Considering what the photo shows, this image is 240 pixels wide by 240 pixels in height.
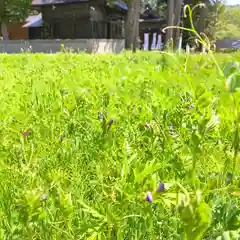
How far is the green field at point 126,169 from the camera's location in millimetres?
1138

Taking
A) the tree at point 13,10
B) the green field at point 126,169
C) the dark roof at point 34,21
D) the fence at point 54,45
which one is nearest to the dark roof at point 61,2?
the tree at point 13,10

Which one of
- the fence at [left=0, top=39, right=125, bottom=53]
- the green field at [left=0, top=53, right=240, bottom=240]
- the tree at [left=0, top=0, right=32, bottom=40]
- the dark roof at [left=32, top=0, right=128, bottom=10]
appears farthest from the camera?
the tree at [left=0, top=0, right=32, bottom=40]

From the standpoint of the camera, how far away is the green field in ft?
3.73

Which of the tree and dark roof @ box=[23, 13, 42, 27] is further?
dark roof @ box=[23, 13, 42, 27]

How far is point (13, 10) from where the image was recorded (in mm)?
36000

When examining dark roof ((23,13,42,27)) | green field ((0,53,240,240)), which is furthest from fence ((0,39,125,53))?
green field ((0,53,240,240))

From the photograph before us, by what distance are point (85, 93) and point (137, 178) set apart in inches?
74.6

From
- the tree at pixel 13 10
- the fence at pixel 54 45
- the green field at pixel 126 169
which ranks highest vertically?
the green field at pixel 126 169

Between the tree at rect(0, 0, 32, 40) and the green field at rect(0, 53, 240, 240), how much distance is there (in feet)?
113

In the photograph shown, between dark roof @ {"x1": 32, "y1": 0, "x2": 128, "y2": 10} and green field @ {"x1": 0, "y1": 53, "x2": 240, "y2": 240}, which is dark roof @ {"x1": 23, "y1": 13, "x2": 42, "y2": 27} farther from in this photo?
green field @ {"x1": 0, "y1": 53, "x2": 240, "y2": 240}

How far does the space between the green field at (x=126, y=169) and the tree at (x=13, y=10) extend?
34.3 metres

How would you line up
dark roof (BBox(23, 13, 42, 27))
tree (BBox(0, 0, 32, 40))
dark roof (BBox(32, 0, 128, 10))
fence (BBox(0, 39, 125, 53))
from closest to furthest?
fence (BBox(0, 39, 125, 53)) < dark roof (BBox(32, 0, 128, 10)) < tree (BBox(0, 0, 32, 40)) < dark roof (BBox(23, 13, 42, 27))

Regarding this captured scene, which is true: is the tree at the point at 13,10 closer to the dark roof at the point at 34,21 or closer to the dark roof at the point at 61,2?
the dark roof at the point at 61,2

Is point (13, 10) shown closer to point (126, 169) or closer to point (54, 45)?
point (54, 45)
